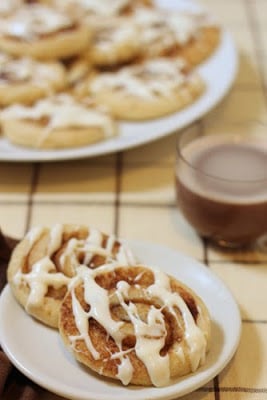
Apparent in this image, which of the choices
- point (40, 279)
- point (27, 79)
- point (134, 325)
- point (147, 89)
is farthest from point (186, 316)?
point (27, 79)

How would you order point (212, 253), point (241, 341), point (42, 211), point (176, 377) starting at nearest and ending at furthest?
point (176, 377), point (241, 341), point (212, 253), point (42, 211)

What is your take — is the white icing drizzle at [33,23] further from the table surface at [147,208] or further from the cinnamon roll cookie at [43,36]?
the table surface at [147,208]

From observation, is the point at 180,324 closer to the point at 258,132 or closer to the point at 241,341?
the point at 241,341

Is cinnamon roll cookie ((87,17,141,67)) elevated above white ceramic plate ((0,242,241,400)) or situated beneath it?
elevated above

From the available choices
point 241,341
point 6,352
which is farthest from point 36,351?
point 241,341

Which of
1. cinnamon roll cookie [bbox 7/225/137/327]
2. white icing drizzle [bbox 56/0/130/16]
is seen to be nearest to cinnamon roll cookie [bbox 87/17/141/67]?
white icing drizzle [bbox 56/0/130/16]

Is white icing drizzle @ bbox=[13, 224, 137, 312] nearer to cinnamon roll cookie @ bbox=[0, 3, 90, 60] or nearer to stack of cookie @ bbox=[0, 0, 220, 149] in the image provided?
stack of cookie @ bbox=[0, 0, 220, 149]
